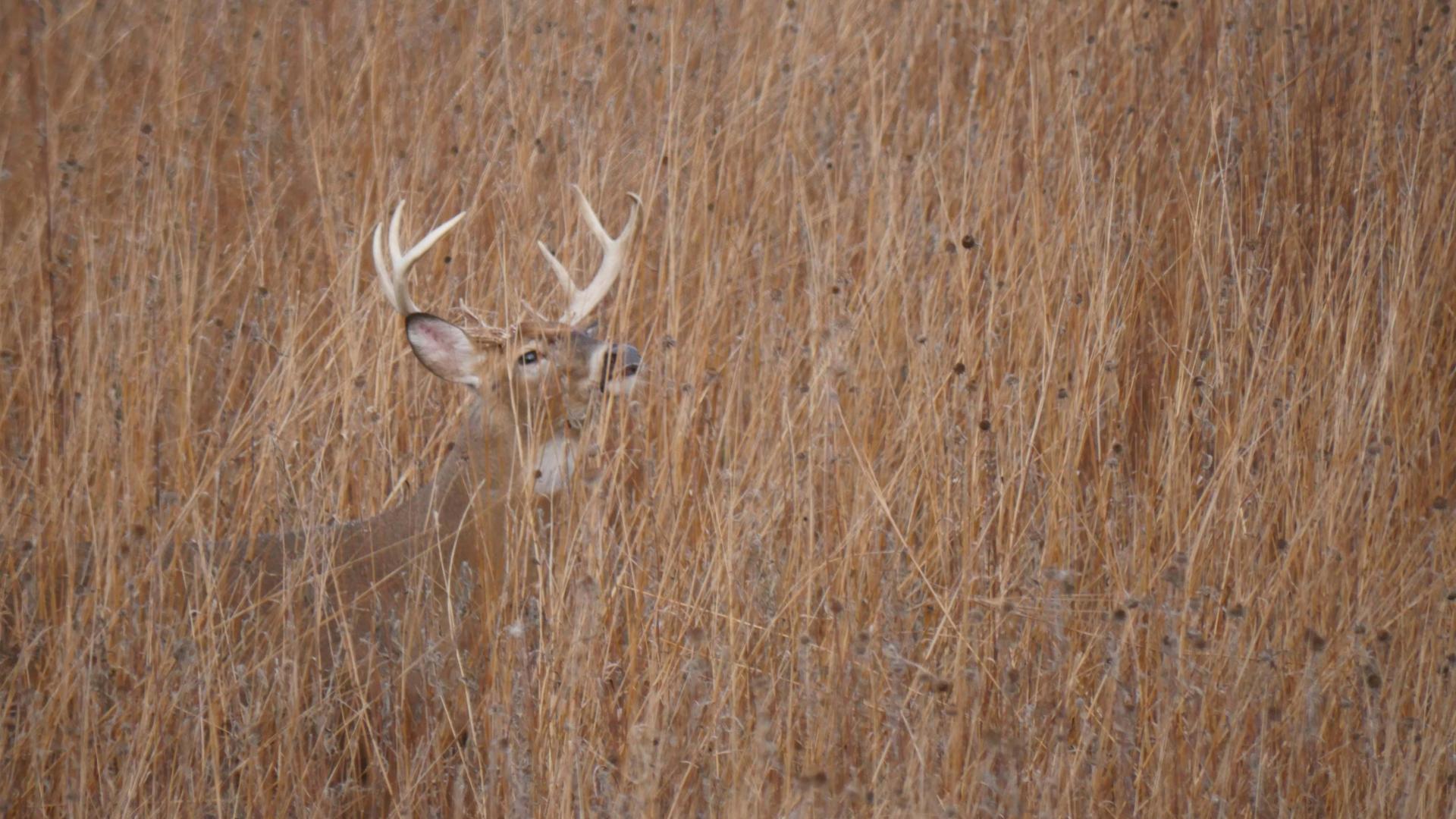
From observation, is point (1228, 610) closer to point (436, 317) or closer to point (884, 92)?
point (436, 317)

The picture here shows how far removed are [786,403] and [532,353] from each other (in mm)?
797

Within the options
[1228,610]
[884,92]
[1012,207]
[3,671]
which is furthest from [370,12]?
[1228,610]

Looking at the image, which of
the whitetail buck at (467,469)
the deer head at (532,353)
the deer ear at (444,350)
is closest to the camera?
the whitetail buck at (467,469)

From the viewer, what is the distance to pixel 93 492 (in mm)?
3109

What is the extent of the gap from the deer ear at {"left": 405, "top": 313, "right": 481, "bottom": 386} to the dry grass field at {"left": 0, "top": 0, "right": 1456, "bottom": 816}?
19 cm

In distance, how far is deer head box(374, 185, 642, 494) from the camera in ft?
10.7

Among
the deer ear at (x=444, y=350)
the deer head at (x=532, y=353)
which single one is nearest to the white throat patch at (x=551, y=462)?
the deer head at (x=532, y=353)

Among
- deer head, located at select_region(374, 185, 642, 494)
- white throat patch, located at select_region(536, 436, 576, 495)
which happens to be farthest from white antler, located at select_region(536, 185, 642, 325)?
white throat patch, located at select_region(536, 436, 576, 495)

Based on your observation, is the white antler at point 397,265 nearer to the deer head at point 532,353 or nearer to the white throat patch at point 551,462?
the deer head at point 532,353

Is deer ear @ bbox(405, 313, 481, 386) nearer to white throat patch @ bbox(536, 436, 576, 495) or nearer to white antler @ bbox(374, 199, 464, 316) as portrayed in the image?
white antler @ bbox(374, 199, 464, 316)

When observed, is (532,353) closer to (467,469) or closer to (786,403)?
(467,469)

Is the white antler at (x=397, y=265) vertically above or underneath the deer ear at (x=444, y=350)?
above

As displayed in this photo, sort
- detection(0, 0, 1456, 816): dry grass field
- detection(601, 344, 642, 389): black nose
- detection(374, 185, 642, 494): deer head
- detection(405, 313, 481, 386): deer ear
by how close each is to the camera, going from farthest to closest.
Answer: detection(405, 313, 481, 386): deer ear < detection(374, 185, 642, 494): deer head < detection(601, 344, 642, 389): black nose < detection(0, 0, 1456, 816): dry grass field

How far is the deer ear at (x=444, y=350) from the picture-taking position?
3.38 m
